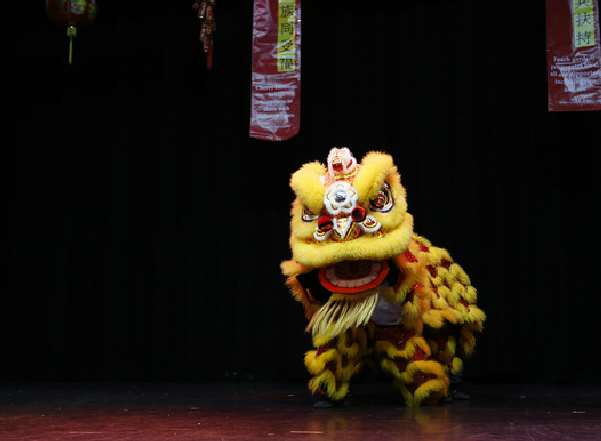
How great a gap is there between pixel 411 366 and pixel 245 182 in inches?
87.5

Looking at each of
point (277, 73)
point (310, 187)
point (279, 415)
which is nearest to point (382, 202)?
point (310, 187)

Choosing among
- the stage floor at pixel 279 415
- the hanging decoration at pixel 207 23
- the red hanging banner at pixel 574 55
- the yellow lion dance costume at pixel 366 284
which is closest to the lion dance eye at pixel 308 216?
the yellow lion dance costume at pixel 366 284

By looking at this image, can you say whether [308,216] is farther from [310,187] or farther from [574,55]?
[574,55]

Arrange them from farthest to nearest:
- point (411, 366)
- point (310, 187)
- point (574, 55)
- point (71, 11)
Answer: point (574, 55) < point (71, 11) < point (411, 366) < point (310, 187)

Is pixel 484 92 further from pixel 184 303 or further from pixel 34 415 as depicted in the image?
pixel 34 415

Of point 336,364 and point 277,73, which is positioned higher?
point 277,73

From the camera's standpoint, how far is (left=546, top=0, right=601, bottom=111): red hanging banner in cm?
495

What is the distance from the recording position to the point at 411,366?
14.1 feet

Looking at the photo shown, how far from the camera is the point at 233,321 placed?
19.6 ft

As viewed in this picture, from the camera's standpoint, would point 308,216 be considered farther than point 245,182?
No

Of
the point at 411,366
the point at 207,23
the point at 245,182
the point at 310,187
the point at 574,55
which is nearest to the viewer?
the point at 310,187

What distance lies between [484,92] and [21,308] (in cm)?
344

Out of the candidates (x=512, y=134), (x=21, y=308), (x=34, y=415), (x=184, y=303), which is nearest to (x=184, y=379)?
(x=184, y=303)

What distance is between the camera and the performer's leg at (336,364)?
430 centimetres
